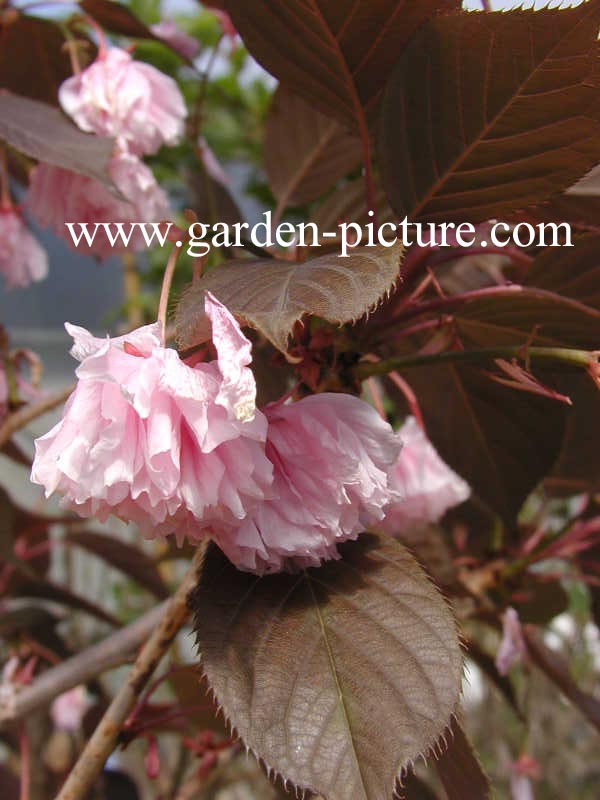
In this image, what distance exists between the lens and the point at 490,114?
1.18 ft

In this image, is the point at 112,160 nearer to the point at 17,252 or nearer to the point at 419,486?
the point at 17,252

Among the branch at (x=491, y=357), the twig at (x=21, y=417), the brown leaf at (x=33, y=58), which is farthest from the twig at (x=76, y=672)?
the brown leaf at (x=33, y=58)

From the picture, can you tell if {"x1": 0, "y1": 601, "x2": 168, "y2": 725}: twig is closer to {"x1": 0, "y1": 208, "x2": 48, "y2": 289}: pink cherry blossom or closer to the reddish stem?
the reddish stem

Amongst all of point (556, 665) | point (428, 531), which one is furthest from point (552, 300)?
point (556, 665)

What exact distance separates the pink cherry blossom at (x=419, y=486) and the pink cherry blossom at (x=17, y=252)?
30 centimetres

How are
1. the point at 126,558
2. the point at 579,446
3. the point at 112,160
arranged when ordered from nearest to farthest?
1. the point at 112,160
2. the point at 579,446
3. the point at 126,558

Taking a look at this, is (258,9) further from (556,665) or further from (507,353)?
(556,665)

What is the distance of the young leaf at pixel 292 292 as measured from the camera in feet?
0.82

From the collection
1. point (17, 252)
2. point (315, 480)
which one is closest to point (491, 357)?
point (315, 480)

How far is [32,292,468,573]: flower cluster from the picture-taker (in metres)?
0.26

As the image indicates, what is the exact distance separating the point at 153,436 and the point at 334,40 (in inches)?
8.3

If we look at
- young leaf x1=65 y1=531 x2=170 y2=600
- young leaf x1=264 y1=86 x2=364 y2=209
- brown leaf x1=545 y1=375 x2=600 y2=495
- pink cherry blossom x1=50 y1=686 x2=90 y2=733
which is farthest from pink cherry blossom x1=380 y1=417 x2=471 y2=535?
pink cherry blossom x1=50 y1=686 x2=90 y2=733

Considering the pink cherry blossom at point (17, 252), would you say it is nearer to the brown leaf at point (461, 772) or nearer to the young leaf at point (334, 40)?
the young leaf at point (334, 40)

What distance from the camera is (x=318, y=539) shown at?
307mm
